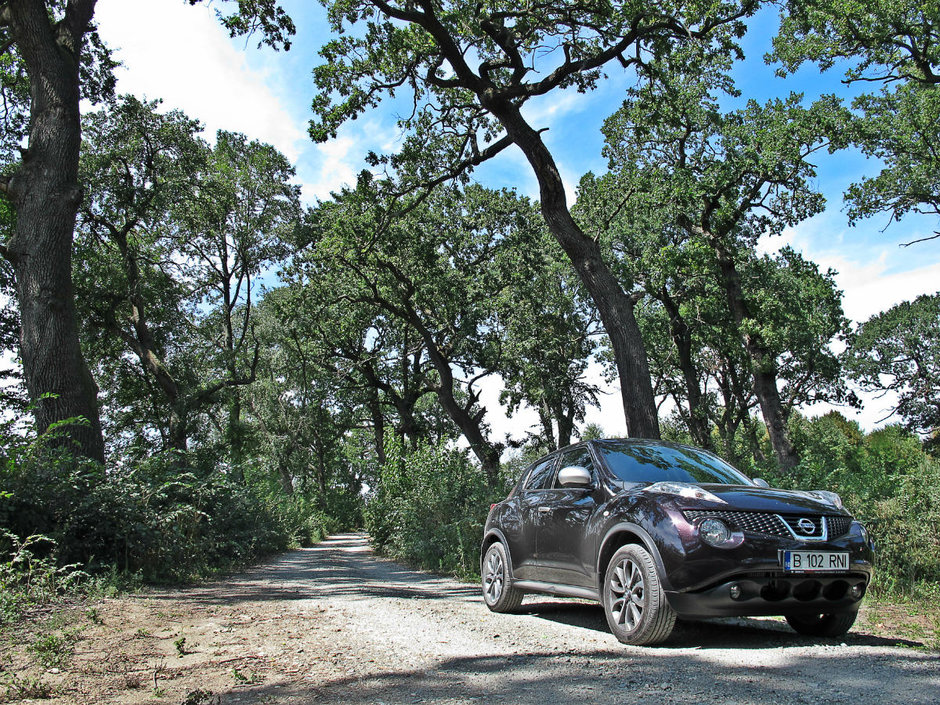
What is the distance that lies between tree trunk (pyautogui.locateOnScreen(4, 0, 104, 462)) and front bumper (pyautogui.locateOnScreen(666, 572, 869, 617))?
8.42 metres

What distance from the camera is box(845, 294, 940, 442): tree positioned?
35562 millimetres

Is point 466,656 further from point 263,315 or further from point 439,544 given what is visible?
point 263,315

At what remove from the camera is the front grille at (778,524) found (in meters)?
4.78

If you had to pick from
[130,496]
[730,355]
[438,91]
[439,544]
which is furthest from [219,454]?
[730,355]

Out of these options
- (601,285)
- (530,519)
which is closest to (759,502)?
(530,519)

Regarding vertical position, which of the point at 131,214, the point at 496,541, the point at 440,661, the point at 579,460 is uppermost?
the point at 131,214

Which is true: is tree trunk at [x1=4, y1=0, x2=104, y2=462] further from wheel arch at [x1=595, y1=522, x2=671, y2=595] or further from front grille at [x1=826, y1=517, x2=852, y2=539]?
front grille at [x1=826, y1=517, x2=852, y2=539]

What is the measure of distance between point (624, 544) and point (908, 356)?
129ft

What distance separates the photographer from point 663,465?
6113 millimetres

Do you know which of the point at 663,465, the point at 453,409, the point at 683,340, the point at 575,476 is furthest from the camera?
the point at 683,340

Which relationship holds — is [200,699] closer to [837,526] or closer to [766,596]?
[766,596]

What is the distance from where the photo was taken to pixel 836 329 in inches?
1203

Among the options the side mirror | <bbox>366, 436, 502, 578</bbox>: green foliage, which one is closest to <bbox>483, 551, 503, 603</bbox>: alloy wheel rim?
the side mirror

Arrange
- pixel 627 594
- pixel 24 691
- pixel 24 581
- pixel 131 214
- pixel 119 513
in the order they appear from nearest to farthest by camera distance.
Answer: pixel 24 691 < pixel 627 594 < pixel 24 581 < pixel 119 513 < pixel 131 214
